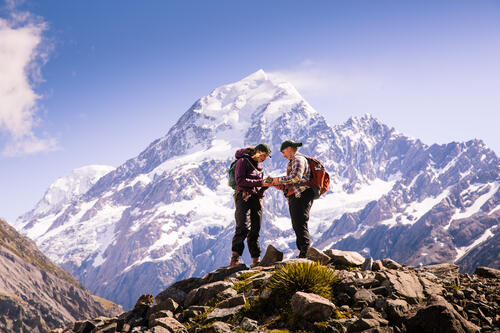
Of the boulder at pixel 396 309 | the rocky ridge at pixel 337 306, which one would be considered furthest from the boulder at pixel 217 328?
the boulder at pixel 396 309

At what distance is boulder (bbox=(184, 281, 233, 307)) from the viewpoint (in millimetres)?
10711

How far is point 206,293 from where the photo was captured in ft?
35.5

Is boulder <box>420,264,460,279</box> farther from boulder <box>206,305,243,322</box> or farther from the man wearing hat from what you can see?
boulder <box>206,305,243,322</box>

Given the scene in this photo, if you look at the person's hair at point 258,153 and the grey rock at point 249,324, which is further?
the person's hair at point 258,153

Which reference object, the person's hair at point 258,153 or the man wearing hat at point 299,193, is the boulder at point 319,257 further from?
the person's hair at point 258,153

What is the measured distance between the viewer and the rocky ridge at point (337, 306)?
24.3 feet

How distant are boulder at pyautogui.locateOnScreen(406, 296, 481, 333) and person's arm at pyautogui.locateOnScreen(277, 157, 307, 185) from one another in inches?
239

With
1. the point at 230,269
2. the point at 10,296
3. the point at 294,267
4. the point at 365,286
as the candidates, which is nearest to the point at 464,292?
the point at 365,286

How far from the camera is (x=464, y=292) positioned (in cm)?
898

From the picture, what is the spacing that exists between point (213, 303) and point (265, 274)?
1.61 meters

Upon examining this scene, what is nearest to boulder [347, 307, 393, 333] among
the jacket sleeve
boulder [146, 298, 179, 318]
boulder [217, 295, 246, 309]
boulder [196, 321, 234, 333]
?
boulder [196, 321, 234, 333]

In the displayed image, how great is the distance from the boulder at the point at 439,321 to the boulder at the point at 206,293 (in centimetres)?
502

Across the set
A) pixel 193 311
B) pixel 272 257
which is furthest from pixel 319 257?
pixel 193 311

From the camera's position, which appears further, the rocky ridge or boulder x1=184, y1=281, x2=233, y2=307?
boulder x1=184, y1=281, x2=233, y2=307
